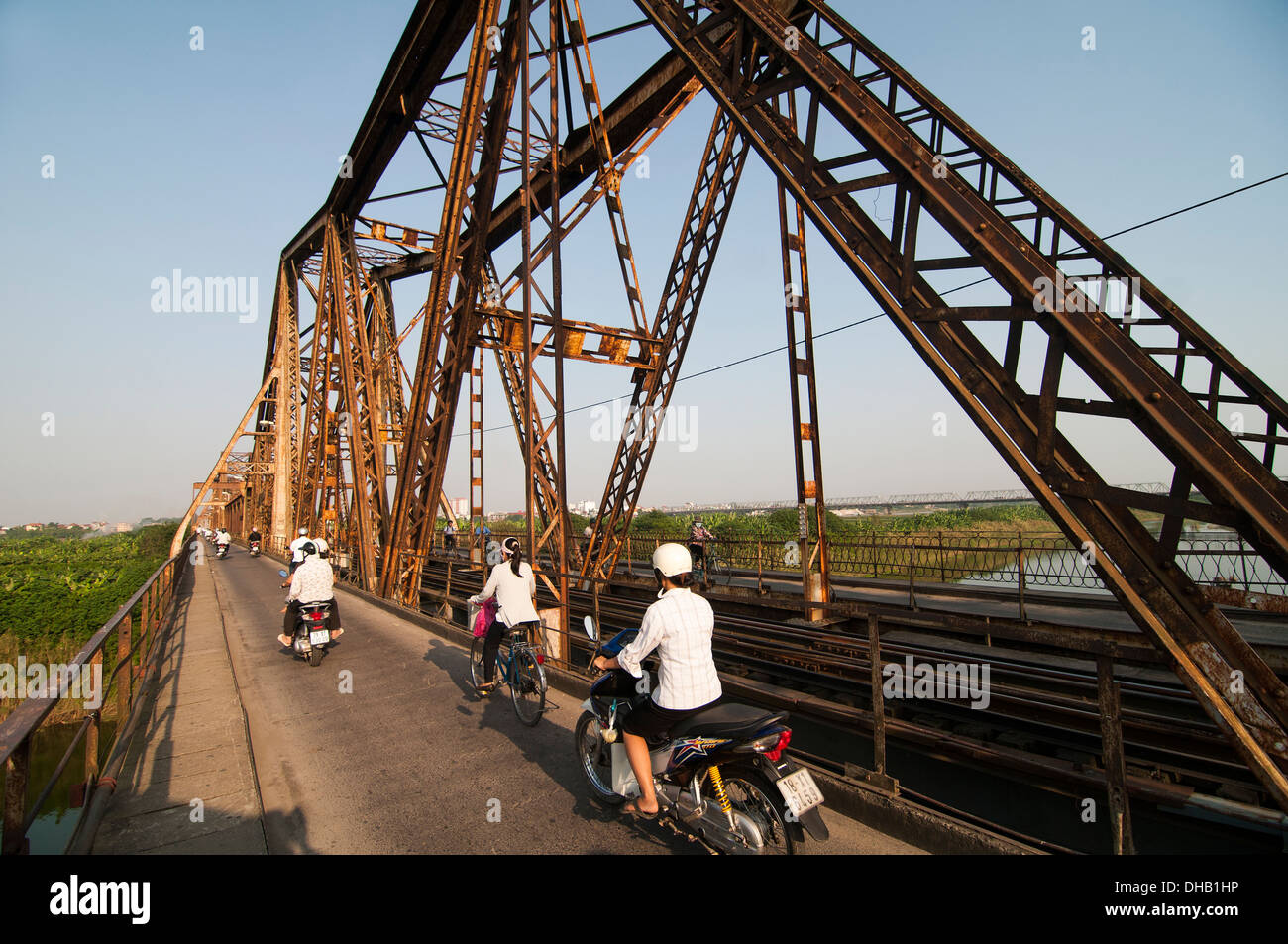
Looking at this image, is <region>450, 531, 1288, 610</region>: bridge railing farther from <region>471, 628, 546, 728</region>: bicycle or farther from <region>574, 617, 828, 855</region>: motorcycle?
<region>471, 628, 546, 728</region>: bicycle

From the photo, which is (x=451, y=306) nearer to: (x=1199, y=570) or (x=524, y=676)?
(x=524, y=676)

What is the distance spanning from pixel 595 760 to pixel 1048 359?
146 inches

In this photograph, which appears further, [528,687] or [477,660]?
[477,660]

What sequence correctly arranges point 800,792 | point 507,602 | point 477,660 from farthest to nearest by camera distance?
point 477,660
point 507,602
point 800,792

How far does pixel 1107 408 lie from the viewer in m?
3.23

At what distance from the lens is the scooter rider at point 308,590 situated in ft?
29.6

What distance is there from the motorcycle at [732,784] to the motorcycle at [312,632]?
6823mm

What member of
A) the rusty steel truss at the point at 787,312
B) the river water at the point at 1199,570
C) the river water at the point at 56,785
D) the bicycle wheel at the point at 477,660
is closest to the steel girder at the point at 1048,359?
the rusty steel truss at the point at 787,312

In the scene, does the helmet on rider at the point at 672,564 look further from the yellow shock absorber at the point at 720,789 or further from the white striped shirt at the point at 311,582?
the white striped shirt at the point at 311,582

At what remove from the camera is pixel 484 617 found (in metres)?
6.84

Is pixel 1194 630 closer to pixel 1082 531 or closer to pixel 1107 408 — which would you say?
pixel 1082 531

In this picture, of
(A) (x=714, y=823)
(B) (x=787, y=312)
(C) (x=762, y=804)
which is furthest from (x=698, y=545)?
(C) (x=762, y=804)

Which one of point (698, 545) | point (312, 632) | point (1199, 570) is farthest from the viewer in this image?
point (698, 545)
